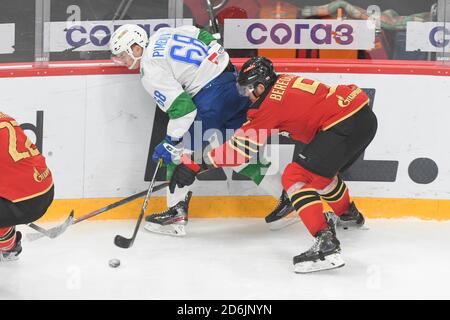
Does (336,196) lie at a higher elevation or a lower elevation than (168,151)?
lower

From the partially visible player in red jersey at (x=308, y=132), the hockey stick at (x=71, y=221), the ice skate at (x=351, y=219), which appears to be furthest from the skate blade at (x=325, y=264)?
the hockey stick at (x=71, y=221)

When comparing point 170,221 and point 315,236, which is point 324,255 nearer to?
point 315,236

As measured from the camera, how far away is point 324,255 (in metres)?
4.62

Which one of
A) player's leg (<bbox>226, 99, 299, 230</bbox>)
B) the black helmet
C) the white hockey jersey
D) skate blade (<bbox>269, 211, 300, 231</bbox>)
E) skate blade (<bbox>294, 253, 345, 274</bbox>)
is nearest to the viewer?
skate blade (<bbox>294, 253, 345, 274</bbox>)

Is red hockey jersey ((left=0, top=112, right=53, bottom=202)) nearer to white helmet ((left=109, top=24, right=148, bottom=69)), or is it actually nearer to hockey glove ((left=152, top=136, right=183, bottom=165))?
hockey glove ((left=152, top=136, right=183, bottom=165))

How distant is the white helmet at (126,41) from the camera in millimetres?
5199

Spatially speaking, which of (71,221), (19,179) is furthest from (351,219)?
(19,179)

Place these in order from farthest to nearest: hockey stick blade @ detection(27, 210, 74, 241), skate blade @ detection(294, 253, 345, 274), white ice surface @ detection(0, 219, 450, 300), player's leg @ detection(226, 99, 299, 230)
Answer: player's leg @ detection(226, 99, 299, 230) → hockey stick blade @ detection(27, 210, 74, 241) → skate blade @ detection(294, 253, 345, 274) → white ice surface @ detection(0, 219, 450, 300)

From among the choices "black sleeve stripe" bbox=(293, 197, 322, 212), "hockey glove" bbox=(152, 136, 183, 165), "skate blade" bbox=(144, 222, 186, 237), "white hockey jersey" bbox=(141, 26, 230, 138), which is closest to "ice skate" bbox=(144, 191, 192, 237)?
"skate blade" bbox=(144, 222, 186, 237)

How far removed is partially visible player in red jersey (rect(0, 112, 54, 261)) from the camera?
4230 millimetres

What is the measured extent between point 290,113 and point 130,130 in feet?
3.52

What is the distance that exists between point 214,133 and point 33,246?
1.09m

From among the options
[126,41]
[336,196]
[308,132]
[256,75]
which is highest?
[126,41]

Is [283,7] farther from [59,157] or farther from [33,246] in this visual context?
[33,246]
